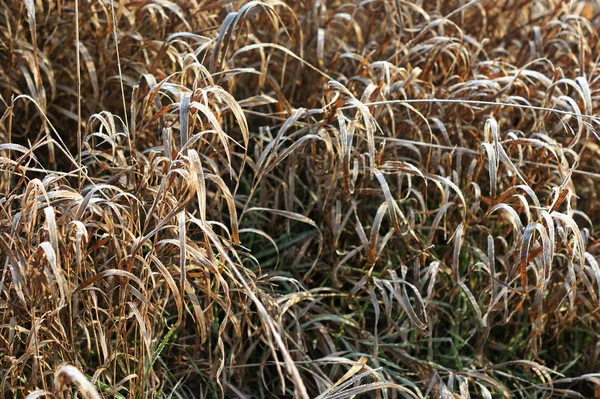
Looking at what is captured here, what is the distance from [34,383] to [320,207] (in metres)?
0.76

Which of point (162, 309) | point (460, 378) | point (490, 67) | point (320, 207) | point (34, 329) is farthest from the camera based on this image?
point (490, 67)

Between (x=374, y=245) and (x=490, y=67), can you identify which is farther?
(x=490, y=67)

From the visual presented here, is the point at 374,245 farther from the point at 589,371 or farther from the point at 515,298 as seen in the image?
the point at 589,371

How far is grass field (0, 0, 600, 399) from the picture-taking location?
145cm

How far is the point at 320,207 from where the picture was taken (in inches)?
74.0

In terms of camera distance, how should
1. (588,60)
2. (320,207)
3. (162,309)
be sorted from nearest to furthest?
(162,309) < (320,207) < (588,60)

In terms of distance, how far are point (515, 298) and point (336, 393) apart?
664 millimetres

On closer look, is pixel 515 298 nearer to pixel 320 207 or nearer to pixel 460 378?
pixel 460 378

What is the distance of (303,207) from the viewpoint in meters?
1.86

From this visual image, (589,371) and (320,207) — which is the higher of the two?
(320,207)

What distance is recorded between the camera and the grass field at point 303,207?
1.45 metres

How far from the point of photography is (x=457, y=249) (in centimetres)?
164

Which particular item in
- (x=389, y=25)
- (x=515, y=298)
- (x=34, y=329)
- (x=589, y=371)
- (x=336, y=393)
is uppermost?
(x=389, y=25)

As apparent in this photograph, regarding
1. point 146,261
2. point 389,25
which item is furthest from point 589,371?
point 146,261
